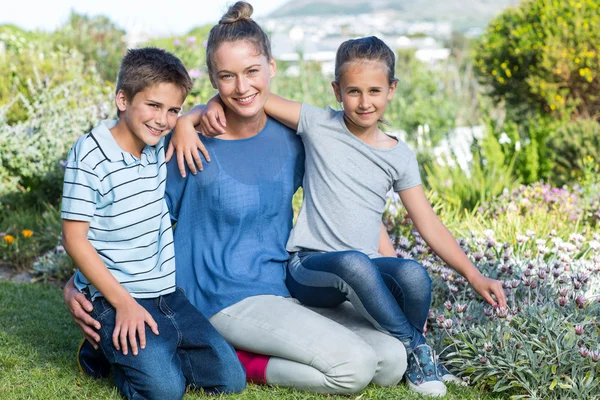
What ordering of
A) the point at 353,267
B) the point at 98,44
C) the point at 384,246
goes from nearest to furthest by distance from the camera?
the point at 353,267
the point at 384,246
the point at 98,44

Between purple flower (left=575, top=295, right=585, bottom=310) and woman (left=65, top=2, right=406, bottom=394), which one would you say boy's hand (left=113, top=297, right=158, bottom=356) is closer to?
woman (left=65, top=2, right=406, bottom=394)

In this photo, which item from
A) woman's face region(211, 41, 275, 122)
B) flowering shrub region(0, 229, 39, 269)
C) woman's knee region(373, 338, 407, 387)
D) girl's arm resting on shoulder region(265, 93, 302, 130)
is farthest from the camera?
flowering shrub region(0, 229, 39, 269)

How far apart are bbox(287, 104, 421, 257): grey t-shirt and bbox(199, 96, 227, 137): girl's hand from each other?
1.22ft

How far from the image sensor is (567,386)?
2.81m

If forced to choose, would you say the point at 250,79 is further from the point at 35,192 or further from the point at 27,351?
the point at 35,192

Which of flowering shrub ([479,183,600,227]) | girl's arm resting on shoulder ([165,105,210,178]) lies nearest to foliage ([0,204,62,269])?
girl's arm resting on shoulder ([165,105,210,178])

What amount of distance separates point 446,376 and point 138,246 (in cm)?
141

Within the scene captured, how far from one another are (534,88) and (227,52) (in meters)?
5.96

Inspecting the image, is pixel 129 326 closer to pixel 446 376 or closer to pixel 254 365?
pixel 254 365

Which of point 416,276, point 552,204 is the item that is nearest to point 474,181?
point 552,204

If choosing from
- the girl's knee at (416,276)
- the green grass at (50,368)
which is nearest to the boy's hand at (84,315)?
the green grass at (50,368)

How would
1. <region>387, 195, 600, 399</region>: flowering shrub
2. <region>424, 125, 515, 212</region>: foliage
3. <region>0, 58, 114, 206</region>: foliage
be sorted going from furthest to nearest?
<region>0, 58, 114, 206</region>: foliage, <region>424, 125, 515, 212</region>: foliage, <region>387, 195, 600, 399</region>: flowering shrub

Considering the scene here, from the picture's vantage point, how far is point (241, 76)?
10.3 feet

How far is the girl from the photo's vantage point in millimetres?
3070
